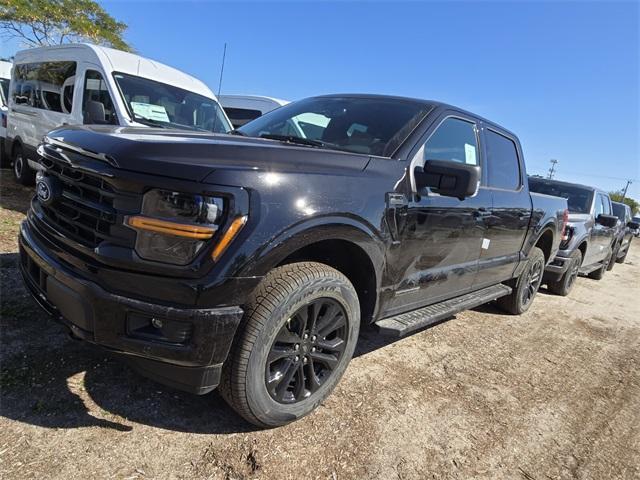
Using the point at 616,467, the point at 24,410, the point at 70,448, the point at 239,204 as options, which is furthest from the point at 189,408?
the point at 616,467

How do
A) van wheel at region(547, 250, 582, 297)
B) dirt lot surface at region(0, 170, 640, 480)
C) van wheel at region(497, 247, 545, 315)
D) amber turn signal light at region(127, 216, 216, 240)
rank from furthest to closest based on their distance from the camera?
van wheel at region(547, 250, 582, 297), van wheel at region(497, 247, 545, 315), dirt lot surface at region(0, 170, 640, 480), amber turn signal light at region(127, 216, 216, 240)

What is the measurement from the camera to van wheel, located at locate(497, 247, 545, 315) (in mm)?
5105

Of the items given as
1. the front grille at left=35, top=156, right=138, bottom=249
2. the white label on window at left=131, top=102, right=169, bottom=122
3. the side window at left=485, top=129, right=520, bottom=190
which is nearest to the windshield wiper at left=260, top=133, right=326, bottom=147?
the front grille at left=35, top=156, right=138, bottom=249

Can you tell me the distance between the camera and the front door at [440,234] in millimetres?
2836

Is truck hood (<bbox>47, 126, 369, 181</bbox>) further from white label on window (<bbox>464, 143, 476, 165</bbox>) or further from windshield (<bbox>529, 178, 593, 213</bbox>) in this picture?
windshield (<bbox>529, 178, 593, 213</bbox>)

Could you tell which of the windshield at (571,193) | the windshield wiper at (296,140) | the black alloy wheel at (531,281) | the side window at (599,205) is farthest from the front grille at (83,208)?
the side window at (599,205)

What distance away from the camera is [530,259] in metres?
5.07

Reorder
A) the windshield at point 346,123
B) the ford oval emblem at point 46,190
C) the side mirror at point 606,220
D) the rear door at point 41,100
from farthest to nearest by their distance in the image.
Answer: the side mirror at point 606,220
the rear door at point 41,100
the windshield at point 346,123
the ford oval emblem at point 46,190

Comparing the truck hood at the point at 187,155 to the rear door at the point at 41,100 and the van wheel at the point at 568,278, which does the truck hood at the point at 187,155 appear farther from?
the van wheel at the point at 568,278

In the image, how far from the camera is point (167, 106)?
6.59 meters

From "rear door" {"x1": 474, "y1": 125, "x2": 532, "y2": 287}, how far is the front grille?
9.44 feet

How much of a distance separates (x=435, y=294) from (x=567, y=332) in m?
2.66

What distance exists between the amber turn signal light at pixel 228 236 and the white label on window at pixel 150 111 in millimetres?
4915

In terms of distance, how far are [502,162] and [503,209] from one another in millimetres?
553
